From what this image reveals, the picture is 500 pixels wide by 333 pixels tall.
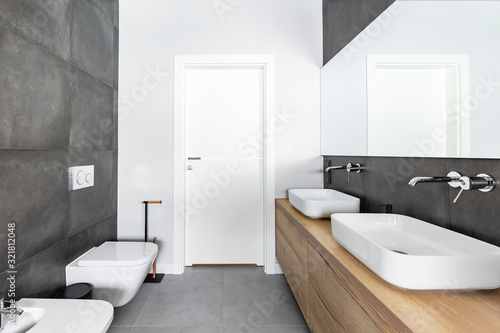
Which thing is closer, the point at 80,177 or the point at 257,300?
the point at 80,177

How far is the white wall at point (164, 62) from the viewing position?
2.34 m

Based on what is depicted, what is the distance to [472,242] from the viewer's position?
88cm

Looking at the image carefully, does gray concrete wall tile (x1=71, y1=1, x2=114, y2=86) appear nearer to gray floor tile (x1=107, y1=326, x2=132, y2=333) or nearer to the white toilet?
the white toilet

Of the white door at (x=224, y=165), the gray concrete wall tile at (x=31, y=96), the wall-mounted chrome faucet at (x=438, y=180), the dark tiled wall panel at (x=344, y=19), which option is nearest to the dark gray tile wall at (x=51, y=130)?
the gray concrete wall tile at (x=31, y=96)

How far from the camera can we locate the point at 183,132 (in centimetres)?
234

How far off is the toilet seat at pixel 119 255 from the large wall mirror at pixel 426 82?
65.7 inches

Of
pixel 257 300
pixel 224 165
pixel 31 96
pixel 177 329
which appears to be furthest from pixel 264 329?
pixel 31 96

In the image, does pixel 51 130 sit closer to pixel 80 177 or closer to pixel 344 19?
pixel 80 177

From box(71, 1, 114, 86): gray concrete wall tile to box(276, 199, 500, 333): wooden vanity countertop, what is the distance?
6.96 feet

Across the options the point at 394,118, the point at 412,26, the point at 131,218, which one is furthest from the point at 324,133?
the point at 131,218

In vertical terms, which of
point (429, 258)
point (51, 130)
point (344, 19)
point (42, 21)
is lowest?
point (429, 258)

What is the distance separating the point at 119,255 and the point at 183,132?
1.15 metres

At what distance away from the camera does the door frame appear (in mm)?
2336

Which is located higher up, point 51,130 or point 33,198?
point 51,130
